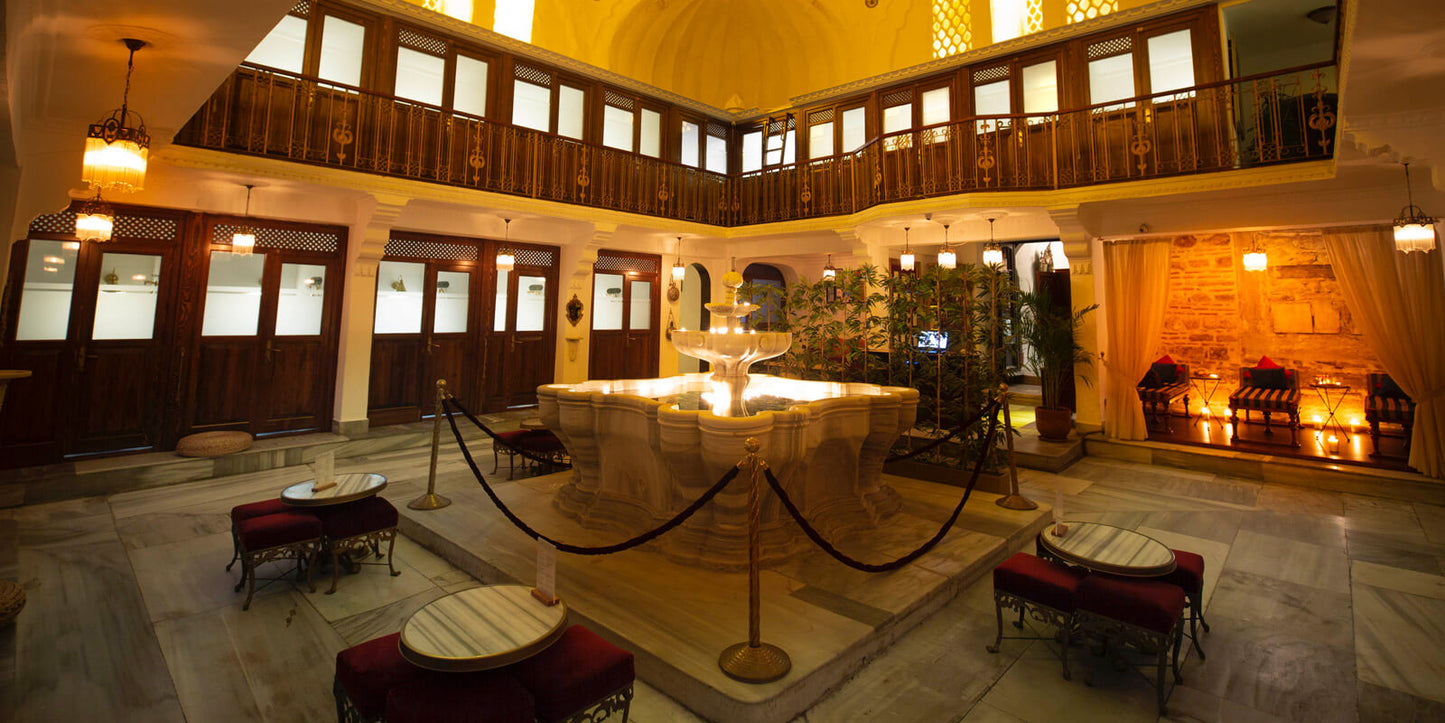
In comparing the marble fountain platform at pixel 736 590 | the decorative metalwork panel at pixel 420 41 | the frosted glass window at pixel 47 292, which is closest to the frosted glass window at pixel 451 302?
the decorative metalwork panel at pixel 420 41

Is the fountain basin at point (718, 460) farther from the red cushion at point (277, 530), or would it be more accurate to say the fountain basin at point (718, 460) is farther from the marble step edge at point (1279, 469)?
the marble step edge at point (1279, 469)

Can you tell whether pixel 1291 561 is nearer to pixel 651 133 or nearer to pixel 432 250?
pixel 432 250

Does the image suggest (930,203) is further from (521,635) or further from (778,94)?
(521,635)

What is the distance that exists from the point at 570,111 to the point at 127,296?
6.67 metres

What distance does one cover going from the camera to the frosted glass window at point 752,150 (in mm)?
12304

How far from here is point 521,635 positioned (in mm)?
2064

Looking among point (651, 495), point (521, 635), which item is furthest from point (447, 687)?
point (651, 495)

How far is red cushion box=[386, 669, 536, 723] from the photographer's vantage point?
1744mm

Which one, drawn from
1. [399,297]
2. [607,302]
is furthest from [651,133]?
[399,297]

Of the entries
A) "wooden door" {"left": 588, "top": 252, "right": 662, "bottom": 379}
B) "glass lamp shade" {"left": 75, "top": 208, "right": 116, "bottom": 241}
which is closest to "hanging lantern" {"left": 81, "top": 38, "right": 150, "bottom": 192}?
"glass lamp shade" {"left": 75, "top": 208, "right": 116, "bottom": 241}

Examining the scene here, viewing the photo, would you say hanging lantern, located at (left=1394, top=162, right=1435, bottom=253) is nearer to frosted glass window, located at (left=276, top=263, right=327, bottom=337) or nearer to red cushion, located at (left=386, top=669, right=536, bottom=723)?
red cushion, located at (left=386, top=669, right=536, bottom=723)

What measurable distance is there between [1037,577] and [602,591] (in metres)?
2.37

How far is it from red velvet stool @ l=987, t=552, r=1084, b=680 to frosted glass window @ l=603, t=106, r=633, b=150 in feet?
32.6

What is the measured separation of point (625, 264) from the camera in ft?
36.7
